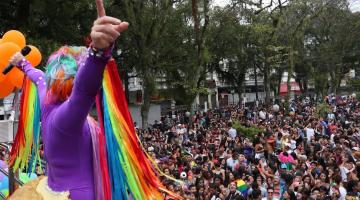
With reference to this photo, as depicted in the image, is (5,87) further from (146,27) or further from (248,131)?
(146,27)

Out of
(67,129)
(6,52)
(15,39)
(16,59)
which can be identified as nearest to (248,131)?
(15,39)

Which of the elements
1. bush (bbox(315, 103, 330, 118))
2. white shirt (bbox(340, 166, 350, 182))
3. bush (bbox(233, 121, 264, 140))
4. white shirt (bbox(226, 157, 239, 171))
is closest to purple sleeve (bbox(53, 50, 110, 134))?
white shirt (bbox(340, 166, 350, 182))

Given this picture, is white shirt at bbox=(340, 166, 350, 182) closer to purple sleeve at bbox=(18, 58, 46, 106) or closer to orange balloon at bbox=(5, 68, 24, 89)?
orange balloon at bbox=(5, 68, 24, 89)

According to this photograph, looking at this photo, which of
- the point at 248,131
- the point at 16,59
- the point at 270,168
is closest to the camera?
the point at 16,59

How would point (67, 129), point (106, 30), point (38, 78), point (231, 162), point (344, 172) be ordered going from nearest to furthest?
point (106, 30), point (67, 129), point (38, 78), point (344, 172), point (231, 162)

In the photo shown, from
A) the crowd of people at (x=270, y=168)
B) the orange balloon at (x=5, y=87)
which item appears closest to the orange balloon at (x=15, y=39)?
the orange balloon at (x=5, y=87)

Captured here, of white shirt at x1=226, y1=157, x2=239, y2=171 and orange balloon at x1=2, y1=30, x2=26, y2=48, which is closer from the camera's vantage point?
orange balloon at x1=2, y1=30, x2=26, y2=48

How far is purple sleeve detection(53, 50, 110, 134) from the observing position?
1664 millimetres

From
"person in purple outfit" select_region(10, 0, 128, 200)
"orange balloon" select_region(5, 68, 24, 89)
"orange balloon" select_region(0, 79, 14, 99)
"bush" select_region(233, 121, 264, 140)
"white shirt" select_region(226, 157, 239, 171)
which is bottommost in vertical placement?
"white shirt" select_region(226, 157, 239, 171)

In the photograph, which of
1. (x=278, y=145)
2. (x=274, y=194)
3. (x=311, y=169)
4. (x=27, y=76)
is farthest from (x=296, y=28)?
(x=27, y=76)

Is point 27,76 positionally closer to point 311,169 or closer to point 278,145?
point 311,169

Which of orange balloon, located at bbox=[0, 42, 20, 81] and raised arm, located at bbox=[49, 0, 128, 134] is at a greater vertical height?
orange balloon, located at bbox=[0, 42, 20, 81]

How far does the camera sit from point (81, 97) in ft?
5.68

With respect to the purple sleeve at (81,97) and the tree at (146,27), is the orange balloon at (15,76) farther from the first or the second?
the tree at (146,27)
